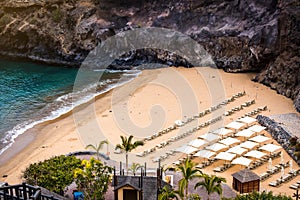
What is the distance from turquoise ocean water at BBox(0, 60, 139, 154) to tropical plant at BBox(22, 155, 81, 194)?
12.1 metres

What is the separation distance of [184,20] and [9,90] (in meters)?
26.3

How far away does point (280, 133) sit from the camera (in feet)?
127

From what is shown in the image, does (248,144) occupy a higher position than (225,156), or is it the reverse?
(248,144)

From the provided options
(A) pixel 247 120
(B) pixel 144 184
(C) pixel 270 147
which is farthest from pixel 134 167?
(A) pixel 247 120

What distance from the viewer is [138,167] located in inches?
1293

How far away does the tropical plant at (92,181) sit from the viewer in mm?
28109

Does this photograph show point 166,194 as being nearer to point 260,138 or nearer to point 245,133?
point 260,138

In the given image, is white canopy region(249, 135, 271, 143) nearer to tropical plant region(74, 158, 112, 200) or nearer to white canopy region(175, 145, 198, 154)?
white canopy region(175, 145, 198, 154)

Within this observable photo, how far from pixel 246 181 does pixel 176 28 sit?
41971mm

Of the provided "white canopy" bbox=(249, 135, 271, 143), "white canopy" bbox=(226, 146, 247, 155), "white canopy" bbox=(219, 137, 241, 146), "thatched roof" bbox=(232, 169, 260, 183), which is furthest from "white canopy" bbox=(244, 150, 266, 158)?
"thatched roof" bbox=(232, 169, 260, 183)

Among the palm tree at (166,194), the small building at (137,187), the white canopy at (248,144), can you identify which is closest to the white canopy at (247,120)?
the white canopy at (248,144)

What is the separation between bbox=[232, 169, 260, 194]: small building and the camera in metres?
30.8

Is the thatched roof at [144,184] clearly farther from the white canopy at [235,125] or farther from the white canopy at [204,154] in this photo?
the white canopy at [235,125]

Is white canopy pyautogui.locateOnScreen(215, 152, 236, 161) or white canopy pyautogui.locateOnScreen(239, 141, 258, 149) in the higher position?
white canopy pyautogui.locateOnScreen(239, 141, 258, 149)
